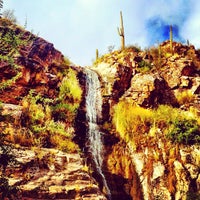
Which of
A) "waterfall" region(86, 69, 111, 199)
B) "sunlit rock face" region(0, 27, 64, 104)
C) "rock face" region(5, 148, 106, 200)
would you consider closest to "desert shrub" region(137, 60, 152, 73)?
"waterfall" region(86, 69, 111, 199)

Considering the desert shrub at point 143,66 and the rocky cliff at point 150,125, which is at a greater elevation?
the desert shrub at point 143,66

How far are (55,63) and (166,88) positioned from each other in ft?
21.3

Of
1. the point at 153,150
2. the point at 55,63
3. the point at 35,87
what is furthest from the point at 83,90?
the point at 153,150

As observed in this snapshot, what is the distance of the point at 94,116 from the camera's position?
14195 mm

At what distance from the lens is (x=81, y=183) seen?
8469 mm

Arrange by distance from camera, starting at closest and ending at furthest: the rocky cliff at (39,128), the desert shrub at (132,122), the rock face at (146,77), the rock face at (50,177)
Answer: the rocky cliff at (39,128), the rock face at (50,177), the desert shrub at (132,122), the rock face at (146,77)

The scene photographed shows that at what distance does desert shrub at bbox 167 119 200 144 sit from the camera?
13.0m

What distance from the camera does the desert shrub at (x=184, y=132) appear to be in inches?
512

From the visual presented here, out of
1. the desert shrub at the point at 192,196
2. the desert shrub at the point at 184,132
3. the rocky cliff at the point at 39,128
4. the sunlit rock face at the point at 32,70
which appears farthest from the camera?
the desert shrub at the point at 184,132

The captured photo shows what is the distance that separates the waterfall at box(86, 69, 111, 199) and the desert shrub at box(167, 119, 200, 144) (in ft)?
9.58

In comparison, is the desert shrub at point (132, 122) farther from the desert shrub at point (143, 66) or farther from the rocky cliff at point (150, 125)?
the desert shrub at point (143, 66)

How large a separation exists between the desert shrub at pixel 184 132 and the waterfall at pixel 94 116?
2920 millimetres

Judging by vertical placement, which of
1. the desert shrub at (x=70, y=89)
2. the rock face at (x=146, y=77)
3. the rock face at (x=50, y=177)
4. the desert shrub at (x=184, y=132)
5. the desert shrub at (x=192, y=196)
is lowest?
the desert shrub at (x=192, y=196)

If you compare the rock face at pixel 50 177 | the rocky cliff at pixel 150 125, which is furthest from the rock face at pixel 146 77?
the rock face at pixel 50 177
